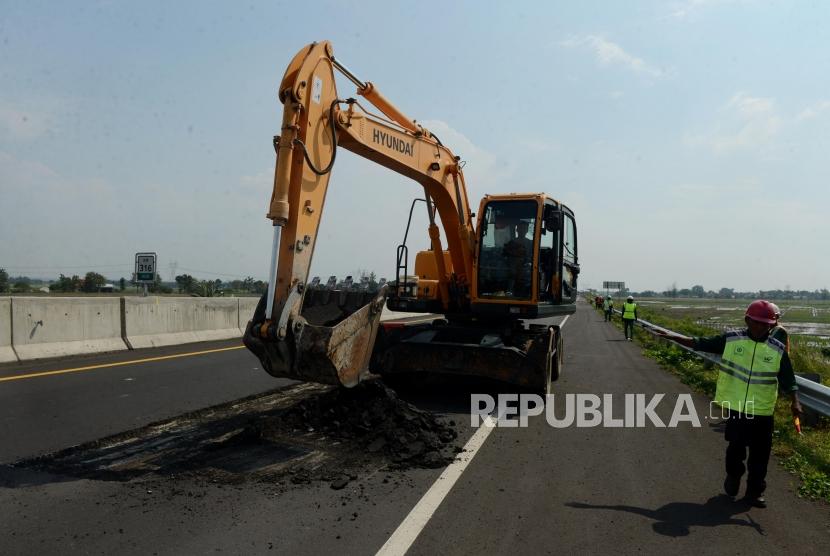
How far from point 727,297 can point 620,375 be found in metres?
178

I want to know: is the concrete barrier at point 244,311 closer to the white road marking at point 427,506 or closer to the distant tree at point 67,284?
the white road marking at point 427,506

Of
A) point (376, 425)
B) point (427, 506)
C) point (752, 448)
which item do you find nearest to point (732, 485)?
point (752, 448)

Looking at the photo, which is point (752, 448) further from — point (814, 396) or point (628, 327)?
point (628, 327)

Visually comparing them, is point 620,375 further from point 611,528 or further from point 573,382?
point 611,528

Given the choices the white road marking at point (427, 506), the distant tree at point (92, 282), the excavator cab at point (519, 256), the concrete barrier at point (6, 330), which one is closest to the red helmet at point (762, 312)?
the white road marking at point (427, 506)

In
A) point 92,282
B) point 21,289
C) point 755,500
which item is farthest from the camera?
point 92,282

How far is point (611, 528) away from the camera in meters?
4.39

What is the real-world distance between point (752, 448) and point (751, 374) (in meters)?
0.61

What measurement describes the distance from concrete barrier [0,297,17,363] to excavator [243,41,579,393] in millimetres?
6714

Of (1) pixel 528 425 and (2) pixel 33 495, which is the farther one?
(1) pixel 528 425

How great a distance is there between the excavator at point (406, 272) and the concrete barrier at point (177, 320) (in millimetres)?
6866

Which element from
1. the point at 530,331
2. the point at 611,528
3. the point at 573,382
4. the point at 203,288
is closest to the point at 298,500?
the point at 611,528

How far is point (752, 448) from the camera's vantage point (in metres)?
5.19

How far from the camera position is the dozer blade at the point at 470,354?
867cm
